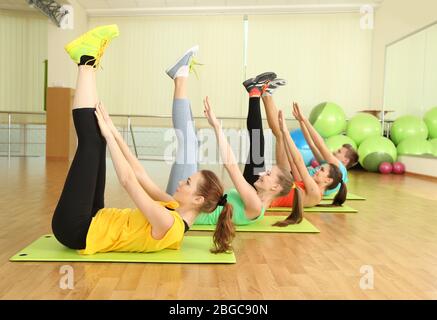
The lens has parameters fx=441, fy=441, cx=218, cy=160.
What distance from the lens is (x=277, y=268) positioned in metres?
1.81

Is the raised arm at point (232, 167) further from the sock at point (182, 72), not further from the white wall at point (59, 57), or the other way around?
the white wall at point (59, 57)

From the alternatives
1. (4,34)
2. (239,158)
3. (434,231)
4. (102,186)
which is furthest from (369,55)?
(102,186)

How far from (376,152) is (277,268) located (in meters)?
5.23

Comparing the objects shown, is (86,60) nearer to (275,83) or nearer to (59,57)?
(275,83)

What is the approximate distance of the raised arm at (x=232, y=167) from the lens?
2.22 metres

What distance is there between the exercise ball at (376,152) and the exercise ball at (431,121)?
1.81 ft

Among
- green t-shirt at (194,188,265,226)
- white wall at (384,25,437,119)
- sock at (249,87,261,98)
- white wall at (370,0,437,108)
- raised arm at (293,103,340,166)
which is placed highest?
white wall at (370,0,437,108)

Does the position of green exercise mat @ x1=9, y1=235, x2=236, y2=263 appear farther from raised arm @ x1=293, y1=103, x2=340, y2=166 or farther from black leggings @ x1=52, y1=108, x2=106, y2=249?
raised arm @ x1=293, y1=103, x2=340, y2=166

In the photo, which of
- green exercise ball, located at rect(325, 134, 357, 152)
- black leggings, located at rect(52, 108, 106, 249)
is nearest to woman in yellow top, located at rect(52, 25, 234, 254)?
black leggings, located at rect(52, 108, 106, 249)

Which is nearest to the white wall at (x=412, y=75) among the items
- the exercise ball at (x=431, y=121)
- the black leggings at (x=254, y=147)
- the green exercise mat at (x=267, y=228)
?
the exercise ball at (x=431, y=121)

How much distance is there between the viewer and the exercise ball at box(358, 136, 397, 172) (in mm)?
6566

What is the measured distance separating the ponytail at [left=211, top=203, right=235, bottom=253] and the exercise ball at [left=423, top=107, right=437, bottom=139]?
17.4 ft

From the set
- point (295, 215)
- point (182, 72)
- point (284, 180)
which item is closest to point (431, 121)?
point (295, 215)

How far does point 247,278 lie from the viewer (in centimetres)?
166
